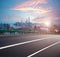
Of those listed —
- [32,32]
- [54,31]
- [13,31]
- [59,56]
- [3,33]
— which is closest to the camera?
[59,56]

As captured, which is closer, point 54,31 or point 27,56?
point 27,56

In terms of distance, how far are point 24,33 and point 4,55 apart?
23244 mm

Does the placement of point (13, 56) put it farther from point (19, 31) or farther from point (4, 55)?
point (19, 31)

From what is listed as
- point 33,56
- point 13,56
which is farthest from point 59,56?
point 13,56

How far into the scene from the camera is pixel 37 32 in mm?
39781

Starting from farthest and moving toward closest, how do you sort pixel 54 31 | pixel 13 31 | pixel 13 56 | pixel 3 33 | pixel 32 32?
pixel 54 31 < pixel 32 32 < pixel 13 31 < pixel 3 33 < pixel 13 56

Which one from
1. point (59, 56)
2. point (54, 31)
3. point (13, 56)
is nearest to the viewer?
point (13, 56)

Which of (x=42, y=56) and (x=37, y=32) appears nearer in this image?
(x=42, y=56)

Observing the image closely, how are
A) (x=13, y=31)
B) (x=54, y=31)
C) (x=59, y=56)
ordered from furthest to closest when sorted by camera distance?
(x=54, y=31), (x=13, y=31), (x=59, y=56)

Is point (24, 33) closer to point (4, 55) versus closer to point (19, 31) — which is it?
point (19, 31)

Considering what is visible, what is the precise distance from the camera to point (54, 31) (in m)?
44.4

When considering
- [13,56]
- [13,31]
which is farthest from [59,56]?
[13,31]

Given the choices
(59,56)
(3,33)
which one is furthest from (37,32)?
(59,56)

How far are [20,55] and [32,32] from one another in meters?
24.8
